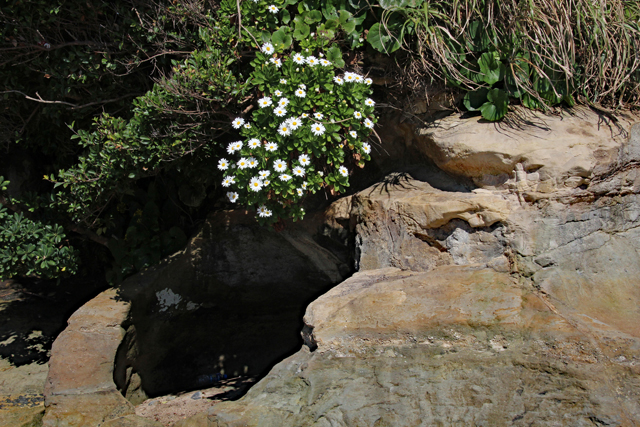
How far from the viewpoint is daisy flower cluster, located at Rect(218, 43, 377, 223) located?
3070 mm

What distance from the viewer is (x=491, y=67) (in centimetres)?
318

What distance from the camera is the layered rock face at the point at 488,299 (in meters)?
2.23

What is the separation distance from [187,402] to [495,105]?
322 cm

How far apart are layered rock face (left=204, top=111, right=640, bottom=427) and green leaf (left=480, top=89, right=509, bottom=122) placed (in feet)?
0.25

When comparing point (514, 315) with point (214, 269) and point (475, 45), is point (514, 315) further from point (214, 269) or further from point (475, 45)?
point (214, 269)

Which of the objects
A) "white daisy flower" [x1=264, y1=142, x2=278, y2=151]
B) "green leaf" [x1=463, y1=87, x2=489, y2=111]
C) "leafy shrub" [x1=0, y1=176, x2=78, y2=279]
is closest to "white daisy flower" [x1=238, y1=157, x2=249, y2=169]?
"white daisy flower" [x1=264, y1=142, x2=278, y2=151]

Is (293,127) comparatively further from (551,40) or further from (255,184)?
(551,40)

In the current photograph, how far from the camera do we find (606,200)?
Result: 2.91m

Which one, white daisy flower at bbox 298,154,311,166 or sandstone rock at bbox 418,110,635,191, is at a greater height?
white daisy flower at bbox 298,154,311,166

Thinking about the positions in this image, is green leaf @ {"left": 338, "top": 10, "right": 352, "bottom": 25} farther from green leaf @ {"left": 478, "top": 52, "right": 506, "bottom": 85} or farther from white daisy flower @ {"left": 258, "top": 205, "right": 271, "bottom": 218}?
white daisy flower @ {"left": 258, "top": 205, "right": 271, "bottom": 218}

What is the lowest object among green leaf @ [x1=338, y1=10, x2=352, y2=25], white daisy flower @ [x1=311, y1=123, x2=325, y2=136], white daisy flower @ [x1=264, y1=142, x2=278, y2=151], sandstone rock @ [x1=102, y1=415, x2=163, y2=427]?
sandstone rock @ [x1=102, y1=415, x2=163, y2=427]

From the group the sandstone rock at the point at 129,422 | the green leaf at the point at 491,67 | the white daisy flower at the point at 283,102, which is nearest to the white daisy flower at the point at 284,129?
the white daisy flower at the point at 283,102

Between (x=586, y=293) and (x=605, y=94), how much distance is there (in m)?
1.37

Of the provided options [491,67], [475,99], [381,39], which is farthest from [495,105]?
[381,39]
